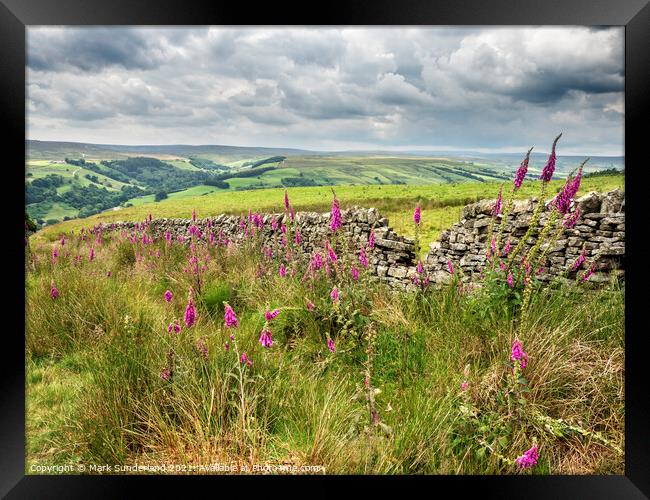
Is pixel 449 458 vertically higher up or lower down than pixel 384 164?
lower down

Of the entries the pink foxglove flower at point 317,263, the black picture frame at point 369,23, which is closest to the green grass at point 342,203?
the pink foxglove flower at point 317,263

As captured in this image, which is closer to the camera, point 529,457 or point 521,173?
point 529,457

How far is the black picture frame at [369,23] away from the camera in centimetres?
238

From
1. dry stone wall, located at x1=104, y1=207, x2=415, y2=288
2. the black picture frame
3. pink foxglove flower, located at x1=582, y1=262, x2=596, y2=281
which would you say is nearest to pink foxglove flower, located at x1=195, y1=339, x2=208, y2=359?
the black picture frame

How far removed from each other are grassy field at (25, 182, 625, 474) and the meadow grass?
1cm

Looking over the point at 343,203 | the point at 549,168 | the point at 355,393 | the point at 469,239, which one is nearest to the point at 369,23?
the point at 549,168

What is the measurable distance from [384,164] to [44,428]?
7142mm

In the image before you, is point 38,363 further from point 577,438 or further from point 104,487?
point 577,438

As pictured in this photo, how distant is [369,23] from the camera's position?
2.43 m

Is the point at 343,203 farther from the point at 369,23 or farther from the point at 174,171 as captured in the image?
the point at 369,23

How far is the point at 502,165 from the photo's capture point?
4.05 meters

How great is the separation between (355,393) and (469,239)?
4.41 m

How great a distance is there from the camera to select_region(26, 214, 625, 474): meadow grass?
7.86 feet
